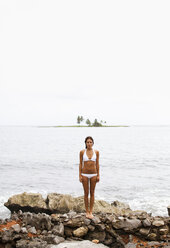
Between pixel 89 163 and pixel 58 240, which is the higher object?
pixel 89 163

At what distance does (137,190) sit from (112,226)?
56.6ft

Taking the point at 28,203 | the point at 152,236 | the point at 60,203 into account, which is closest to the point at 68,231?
the point at 152,236

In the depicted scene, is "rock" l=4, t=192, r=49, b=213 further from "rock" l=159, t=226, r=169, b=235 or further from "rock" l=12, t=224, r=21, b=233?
"rock" l=159, t=226, r=169, b=235

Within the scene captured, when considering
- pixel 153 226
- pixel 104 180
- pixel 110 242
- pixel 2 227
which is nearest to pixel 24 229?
pixel 2 227

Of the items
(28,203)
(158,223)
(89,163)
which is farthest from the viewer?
(28,203)

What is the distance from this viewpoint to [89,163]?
878 centimetres

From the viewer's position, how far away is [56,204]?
14.9 metres

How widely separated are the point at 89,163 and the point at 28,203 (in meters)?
8.42

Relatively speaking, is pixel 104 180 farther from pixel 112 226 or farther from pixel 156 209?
pixel 112 226

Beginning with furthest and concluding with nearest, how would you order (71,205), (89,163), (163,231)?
(71,205) < (163,231) < (89,163)

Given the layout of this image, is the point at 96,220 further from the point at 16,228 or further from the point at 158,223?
the point at 16,228

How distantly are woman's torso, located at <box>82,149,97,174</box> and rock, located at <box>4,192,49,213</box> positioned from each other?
7485 mm

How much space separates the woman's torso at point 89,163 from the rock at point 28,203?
748 centimetres

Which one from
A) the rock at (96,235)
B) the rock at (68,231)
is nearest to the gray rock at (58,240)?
the rock at (68,231)
